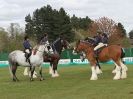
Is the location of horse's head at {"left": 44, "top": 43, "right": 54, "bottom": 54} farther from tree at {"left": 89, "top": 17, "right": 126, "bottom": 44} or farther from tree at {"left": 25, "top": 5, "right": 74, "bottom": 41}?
tree at {"left": 89, "top": 17, "right": 126, "bottom": 44}

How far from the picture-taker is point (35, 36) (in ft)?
334

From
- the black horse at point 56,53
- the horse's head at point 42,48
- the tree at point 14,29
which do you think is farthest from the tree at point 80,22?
the horse's head at point 42,48

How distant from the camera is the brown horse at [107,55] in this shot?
77.7ft

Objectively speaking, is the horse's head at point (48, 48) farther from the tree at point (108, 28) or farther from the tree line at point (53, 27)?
the tree at point (108, 28)

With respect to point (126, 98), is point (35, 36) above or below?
above

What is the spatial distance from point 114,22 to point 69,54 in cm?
5701

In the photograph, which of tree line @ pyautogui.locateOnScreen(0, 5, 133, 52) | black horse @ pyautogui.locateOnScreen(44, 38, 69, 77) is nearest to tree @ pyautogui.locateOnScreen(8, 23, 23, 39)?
tree line @ pyautogui.locateOnScreen(0, 5, 133, 52)

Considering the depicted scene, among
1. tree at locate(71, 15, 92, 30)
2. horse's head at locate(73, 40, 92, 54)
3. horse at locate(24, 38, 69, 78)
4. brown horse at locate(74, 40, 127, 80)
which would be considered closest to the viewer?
brown horse at locate(74, 40, 127, 80)

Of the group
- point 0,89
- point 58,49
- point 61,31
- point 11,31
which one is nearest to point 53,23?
point 61,31

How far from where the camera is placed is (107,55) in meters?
24.2

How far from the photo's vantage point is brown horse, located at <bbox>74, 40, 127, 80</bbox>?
23672 millimetres

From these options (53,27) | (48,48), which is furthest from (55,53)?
(53,27)

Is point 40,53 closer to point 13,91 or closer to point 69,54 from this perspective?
point 13,91

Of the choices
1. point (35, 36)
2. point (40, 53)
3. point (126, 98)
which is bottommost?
point (126, 98)
